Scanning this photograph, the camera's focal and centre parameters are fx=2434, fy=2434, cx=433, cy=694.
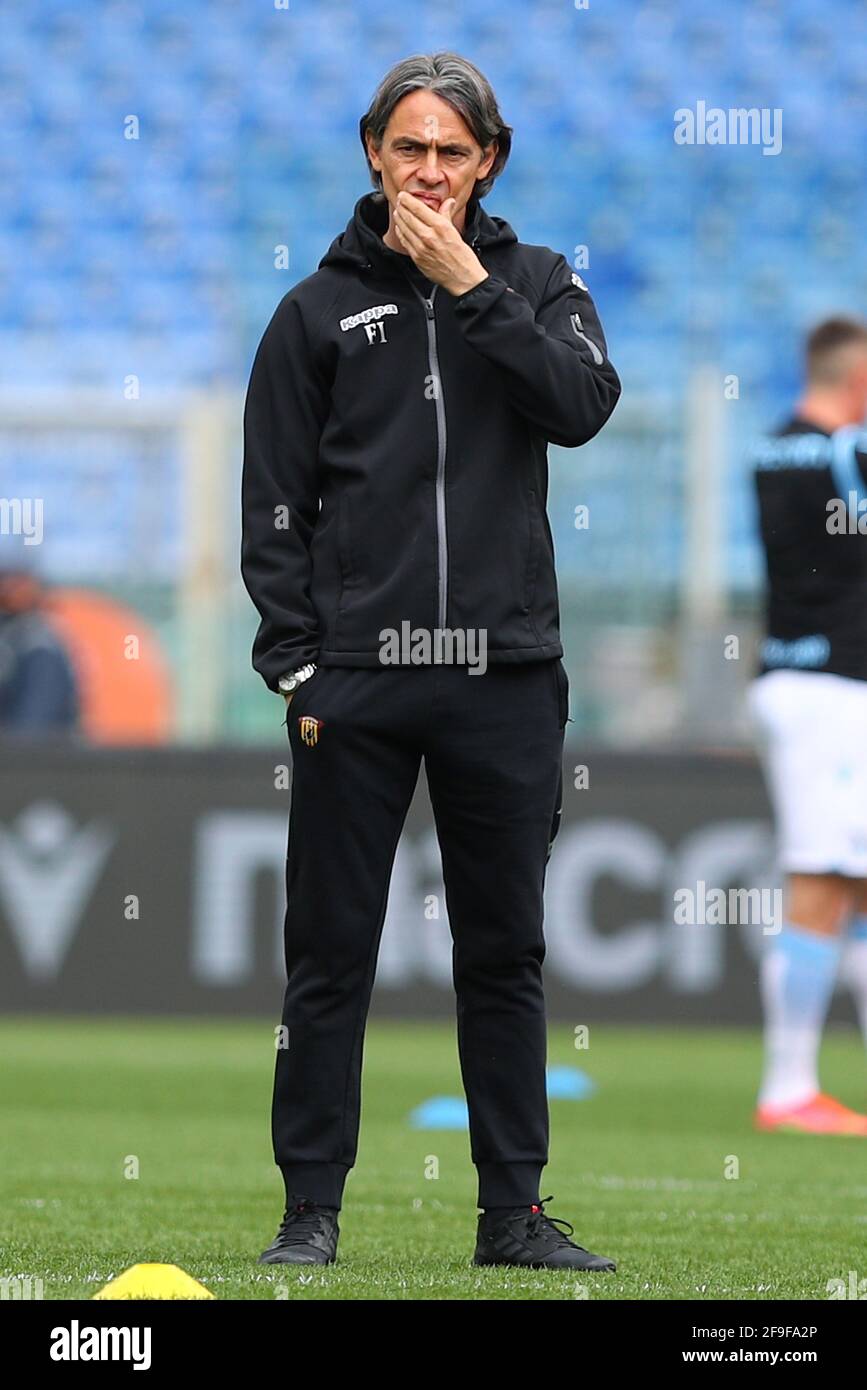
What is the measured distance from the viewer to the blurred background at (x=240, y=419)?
912 cm

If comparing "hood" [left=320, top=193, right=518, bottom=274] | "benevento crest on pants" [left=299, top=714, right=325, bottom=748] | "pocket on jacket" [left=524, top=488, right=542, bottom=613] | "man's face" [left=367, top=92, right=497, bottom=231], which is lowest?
"benevento crest on pants" [left=299, top=714, right=325, bottom=748]

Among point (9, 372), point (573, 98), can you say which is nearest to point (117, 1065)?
point (9, 372)

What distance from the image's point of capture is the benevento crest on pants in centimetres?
391

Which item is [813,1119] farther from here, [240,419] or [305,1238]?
[240,419]

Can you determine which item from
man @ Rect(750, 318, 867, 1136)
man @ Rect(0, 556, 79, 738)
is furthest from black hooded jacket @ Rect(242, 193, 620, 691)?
man @ Rect(0, 556, 79, 738)

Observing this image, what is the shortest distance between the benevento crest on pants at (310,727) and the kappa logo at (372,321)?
61 centimetres

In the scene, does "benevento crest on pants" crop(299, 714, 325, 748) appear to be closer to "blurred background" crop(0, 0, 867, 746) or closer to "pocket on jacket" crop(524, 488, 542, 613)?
"pocket on jacket" crop(524, 488, 542, 613)

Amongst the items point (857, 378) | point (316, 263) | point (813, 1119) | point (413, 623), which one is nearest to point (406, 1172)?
point (813, 1119)

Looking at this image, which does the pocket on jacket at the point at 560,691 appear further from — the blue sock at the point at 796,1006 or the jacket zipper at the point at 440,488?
the blue sock at the point at 796,1006

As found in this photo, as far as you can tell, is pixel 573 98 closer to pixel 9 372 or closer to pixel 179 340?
pixel 179 340

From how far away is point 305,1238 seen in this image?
391 centimetres

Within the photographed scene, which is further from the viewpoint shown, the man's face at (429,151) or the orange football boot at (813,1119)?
the orange football boot at (813,1119)

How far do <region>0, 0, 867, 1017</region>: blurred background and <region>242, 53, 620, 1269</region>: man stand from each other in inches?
196

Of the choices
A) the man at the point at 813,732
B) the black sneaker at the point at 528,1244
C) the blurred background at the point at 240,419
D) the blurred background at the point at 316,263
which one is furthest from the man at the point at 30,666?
the black sneaker at the point at 528,1244
